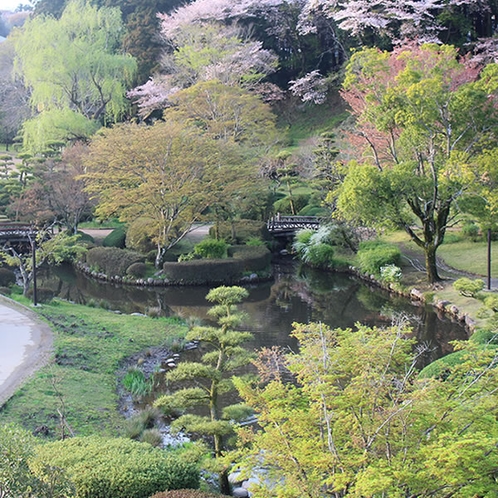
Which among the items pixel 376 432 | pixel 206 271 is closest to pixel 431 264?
pixel 206 271

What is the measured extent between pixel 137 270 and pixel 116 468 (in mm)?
16456

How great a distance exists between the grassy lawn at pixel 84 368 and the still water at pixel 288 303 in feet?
6.65

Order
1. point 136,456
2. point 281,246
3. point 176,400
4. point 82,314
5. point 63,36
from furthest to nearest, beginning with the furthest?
point 63,36, point 281,246, point 82,314, point 176,400, point 136,456

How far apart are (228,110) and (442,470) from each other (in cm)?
2622

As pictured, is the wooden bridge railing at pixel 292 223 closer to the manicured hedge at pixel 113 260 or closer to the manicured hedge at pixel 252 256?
the manicured hedge at pixel 252 256

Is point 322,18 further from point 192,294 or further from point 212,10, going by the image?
point 192,294

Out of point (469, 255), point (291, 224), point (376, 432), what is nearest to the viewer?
point (376, 432)

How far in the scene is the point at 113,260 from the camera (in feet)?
74.8

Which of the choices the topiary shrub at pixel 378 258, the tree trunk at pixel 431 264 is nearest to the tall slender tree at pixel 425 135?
the tree trunk at pixel 431 264

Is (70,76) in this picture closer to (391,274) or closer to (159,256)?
(159,256)

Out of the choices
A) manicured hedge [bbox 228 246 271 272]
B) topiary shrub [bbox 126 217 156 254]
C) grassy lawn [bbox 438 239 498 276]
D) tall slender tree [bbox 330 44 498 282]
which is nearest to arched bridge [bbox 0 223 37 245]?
topiary shrub [bbox 126 217 156 254]

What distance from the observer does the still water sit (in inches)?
586

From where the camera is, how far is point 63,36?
34938 mm

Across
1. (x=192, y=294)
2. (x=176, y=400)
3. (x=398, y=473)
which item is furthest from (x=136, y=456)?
(x=192, y=294)
